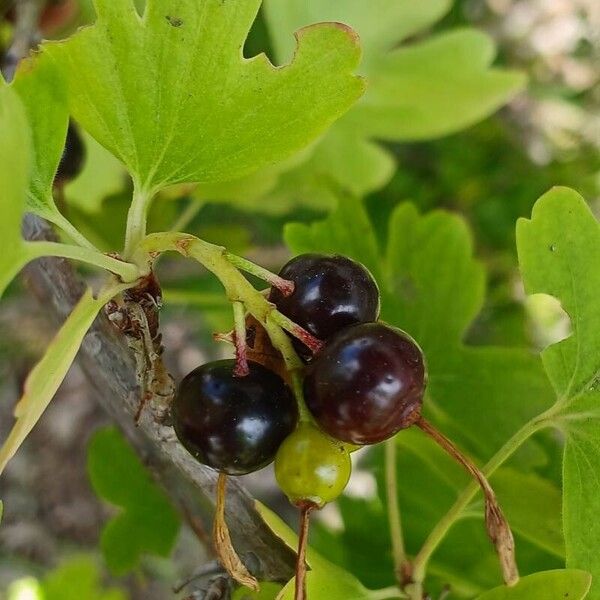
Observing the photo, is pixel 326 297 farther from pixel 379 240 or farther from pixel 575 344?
pixel 379 240

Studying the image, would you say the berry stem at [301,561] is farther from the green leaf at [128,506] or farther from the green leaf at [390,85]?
the green leaf at [390,85]

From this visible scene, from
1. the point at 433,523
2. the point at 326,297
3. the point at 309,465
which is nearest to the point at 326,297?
the point at 326,297

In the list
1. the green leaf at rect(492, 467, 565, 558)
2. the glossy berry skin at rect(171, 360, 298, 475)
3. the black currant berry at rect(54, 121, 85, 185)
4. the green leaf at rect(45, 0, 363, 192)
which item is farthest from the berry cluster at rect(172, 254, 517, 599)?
the black currant berry at rect(54, 121, 85, 185)

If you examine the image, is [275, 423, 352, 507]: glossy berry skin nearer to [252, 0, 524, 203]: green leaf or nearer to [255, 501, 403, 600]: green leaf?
[255, 501, 403, 600]: green leaf

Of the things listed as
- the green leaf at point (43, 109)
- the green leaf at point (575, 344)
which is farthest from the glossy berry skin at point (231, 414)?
the green leaf at point (575, 344)

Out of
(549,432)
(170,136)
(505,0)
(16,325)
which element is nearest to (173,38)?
(170,136)

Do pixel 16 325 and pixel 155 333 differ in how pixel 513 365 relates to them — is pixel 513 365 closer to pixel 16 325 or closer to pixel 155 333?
pixel 155 333
